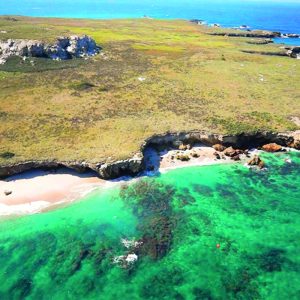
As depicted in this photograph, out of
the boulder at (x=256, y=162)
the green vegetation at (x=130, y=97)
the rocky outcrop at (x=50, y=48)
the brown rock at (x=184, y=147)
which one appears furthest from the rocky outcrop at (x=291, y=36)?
the brown rock at (x=184, y=147)

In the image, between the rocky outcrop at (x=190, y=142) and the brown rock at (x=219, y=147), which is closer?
the rocky outcrop at (x=190, y=142)

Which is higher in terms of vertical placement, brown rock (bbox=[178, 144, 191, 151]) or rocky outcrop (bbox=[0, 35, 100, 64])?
rocky outcrop (bbox=[0, 35, 100, 64])

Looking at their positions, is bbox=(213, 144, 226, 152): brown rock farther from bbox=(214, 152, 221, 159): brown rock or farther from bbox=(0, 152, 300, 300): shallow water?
bbox=(0, 152, 300, 300): shallow water

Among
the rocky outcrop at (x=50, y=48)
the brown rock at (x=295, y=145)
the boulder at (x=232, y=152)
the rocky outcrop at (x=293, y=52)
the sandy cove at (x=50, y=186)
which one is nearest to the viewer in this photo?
the sandy cove at (x=50, y=186)

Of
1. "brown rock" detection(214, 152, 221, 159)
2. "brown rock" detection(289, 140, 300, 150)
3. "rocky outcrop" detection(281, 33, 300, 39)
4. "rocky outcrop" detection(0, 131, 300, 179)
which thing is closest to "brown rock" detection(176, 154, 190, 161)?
"rocky outcrop" detection(0, 131, 300, 179)

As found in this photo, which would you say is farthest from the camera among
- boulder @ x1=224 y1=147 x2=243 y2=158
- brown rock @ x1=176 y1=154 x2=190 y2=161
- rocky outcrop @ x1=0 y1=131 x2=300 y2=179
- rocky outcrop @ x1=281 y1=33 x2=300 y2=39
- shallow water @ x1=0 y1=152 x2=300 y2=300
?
rocky outcrop @ x1=281 y1=33 x2=300 y2=39

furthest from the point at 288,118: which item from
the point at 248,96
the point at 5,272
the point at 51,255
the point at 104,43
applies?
the point at 104,43

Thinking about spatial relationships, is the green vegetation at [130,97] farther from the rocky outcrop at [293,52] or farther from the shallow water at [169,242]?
the shallow water at [169,242]
